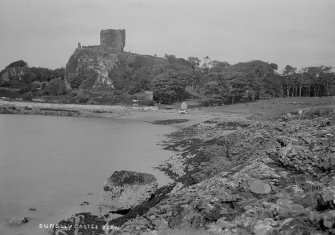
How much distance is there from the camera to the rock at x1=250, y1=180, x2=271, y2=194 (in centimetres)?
1191

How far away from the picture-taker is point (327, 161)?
1292 cm

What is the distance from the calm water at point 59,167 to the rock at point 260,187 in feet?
26.6

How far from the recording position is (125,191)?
16719 mm

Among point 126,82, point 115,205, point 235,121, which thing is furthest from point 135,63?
point 115,205

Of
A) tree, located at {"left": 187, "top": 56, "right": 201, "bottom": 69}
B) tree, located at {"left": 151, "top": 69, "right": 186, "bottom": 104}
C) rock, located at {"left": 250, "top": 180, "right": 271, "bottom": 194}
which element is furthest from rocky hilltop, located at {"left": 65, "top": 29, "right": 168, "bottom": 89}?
rock, located at {"left": 250, "top": 180, "right": 271, "bottom": 194}

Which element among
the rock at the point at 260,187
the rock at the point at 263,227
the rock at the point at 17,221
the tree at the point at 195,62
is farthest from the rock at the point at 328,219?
the tree at the point at 195,62

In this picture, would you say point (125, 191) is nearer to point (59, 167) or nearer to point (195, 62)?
point (59, 167)

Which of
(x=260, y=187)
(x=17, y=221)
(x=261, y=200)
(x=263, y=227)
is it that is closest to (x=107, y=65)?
(x=17, y=221)

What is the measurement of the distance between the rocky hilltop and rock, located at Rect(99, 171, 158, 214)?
362 feet

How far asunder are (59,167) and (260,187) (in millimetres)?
17598

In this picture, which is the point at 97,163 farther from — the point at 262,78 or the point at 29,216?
the point at 262,78

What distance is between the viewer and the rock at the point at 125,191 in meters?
15.9

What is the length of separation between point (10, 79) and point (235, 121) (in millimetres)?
136825

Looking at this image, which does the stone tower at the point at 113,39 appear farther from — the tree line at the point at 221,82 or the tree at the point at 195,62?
the tree at the point at 195,62
